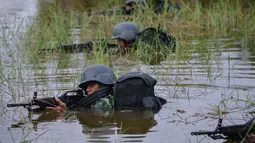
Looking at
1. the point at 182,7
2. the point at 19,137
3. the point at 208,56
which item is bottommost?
the point at 19,137

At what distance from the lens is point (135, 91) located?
6.91 meters

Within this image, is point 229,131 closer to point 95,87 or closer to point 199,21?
point 95,87

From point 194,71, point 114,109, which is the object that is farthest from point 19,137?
point 194,71

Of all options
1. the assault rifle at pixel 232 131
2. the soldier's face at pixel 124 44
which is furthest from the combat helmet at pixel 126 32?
the assault rifle at pixel 232 131

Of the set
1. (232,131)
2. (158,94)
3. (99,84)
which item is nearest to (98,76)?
(99,84)

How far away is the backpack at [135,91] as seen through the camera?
686 cm

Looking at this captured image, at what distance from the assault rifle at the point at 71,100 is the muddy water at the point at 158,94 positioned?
0.10m

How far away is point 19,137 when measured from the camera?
608 cm

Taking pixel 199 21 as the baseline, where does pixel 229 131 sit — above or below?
below

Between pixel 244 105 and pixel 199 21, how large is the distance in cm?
670

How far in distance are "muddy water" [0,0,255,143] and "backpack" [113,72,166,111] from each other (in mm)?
102

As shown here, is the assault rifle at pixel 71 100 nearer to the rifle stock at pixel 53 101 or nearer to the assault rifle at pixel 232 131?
the rifle stock at pixel 53 101

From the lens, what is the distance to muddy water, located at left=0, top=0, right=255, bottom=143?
621cm

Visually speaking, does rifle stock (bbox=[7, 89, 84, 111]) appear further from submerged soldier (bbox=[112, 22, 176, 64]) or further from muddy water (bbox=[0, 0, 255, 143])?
submerged soldier (bbox=[112, 22, 176, 64])
